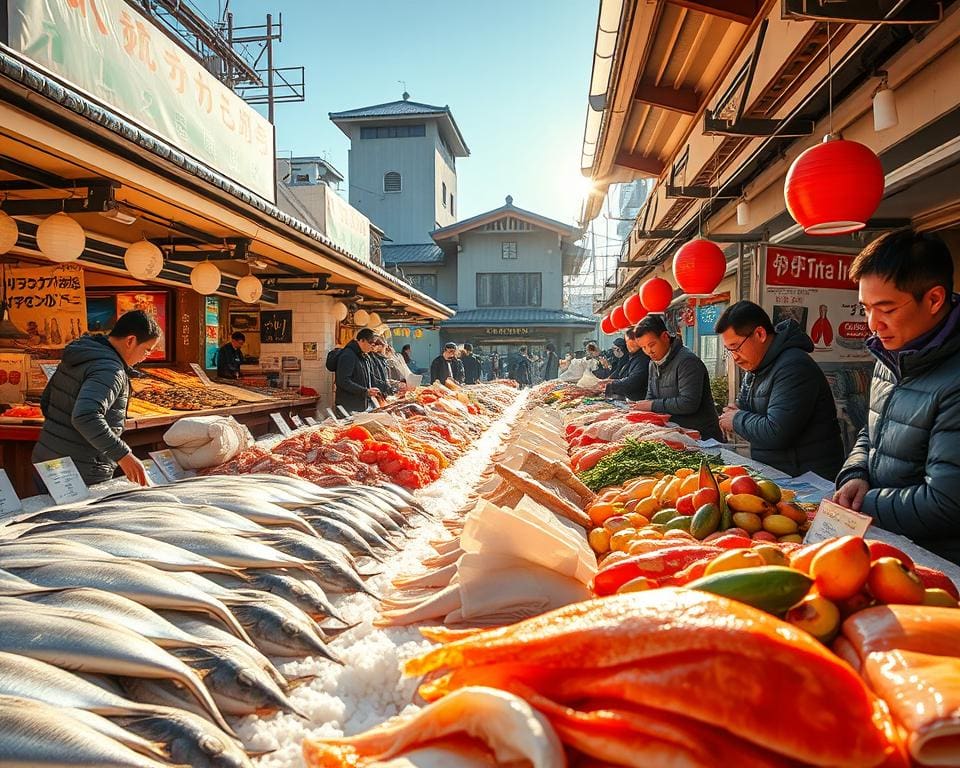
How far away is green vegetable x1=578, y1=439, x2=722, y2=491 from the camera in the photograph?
3404 millimetres

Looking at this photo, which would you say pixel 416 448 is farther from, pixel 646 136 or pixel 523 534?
pixel 646 136

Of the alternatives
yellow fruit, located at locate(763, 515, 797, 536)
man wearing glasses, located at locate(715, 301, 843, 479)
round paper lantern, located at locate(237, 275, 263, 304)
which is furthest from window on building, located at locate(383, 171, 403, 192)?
yellow fruit, located at locate(763, 515, 797, 536)

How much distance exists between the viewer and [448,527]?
9.76 ft

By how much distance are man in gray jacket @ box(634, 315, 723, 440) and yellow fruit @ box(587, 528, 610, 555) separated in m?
3.72

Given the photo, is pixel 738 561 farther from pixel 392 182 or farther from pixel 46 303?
pixel 392 182

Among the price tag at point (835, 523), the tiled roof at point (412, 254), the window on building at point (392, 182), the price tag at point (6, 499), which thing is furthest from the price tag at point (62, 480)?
the window on building at point (392, 182)

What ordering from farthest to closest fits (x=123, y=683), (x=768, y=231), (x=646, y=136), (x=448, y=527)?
(x=646, y=136) < (x=768, y=231) < (x=448, y=527) < (x=123, y=683)

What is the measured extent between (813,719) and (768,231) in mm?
7098

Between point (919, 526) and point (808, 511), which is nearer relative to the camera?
point (919, 526)

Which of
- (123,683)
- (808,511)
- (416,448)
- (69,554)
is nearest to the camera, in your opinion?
(123,683)

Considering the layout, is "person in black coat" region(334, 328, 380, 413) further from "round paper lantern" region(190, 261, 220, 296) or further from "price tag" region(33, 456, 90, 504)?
"price tag" region(33, 456, 90, 504)

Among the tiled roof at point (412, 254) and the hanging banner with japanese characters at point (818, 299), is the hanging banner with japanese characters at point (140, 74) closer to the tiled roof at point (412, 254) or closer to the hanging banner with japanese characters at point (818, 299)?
the hanging banner with japanese characters at point (818, 299)

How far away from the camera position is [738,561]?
126 centimetres

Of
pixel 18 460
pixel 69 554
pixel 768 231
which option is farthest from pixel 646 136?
pixel 69 554
